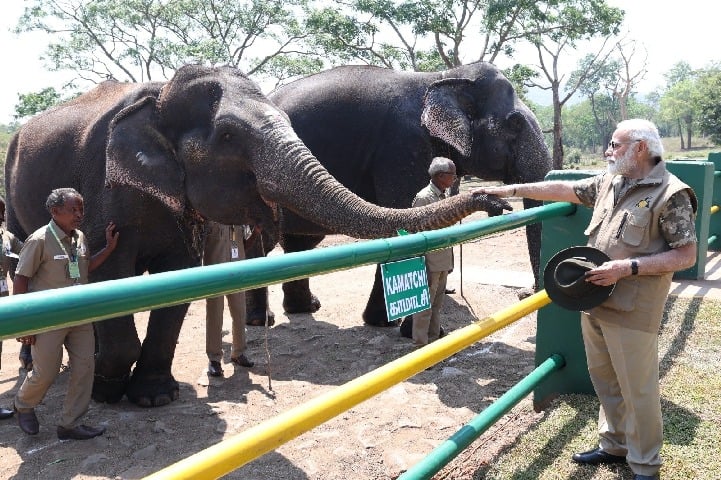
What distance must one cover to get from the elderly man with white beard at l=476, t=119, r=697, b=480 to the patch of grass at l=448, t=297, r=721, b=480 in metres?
0.29

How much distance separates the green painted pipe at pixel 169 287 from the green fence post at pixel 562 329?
1.84 metres

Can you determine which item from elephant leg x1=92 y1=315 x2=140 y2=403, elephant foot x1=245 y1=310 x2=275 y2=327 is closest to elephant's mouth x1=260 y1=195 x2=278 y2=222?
elephant leg x1=92 y1=315 x2=140 y2=403

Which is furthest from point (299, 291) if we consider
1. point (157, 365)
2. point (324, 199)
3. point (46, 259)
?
point (324, 199)

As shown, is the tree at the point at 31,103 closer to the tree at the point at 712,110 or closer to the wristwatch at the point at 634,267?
the wristwatch at the point at 634,267

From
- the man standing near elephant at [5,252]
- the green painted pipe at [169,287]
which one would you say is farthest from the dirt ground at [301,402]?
the green painted pipe at [169,287]

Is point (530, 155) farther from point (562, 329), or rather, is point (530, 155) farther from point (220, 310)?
point (220, 310)

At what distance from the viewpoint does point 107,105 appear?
5.26 metres

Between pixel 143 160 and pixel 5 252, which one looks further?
pixel 5 252

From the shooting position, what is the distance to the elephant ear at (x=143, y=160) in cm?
454

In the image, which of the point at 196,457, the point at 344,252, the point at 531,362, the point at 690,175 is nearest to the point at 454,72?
the point at 690,175

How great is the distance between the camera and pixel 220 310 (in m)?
5.61

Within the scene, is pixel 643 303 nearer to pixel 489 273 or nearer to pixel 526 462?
pixel 526 462

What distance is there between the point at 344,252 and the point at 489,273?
7824 mm

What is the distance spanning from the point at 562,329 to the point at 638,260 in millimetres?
1248
